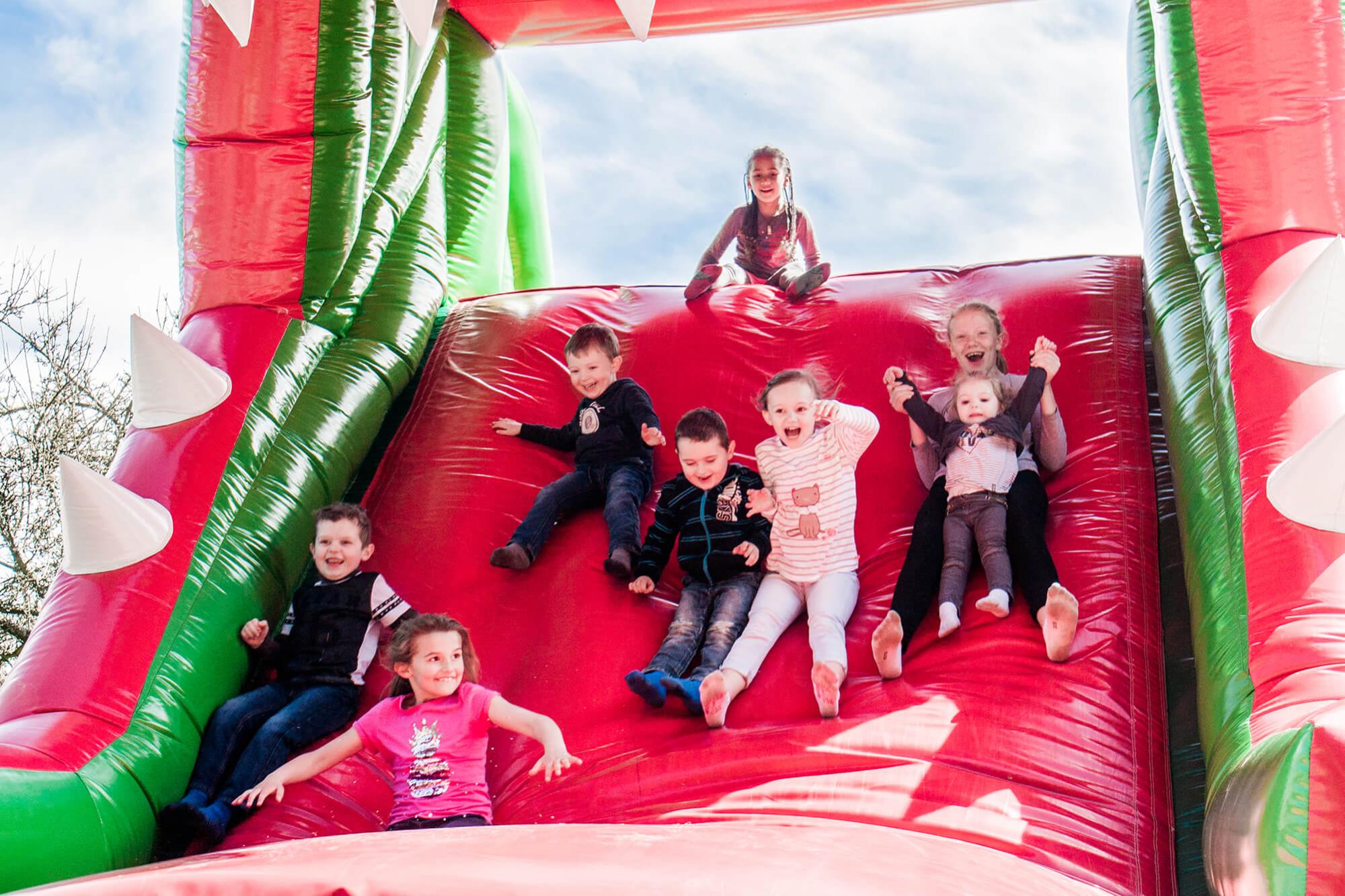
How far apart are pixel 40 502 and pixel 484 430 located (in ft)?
13.4

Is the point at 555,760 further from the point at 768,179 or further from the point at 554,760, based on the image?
the point at 768,179

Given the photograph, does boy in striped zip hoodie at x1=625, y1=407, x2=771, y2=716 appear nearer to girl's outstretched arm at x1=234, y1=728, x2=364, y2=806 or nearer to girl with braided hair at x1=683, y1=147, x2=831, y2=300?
girl's outstretched arm at x1=234, y1=728, x2=364, y2=806

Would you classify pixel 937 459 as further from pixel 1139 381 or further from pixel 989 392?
pixel 1139 381

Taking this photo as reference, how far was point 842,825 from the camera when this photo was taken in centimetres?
191

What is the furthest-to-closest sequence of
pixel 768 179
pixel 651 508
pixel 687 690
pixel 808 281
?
pixel 768 179
pixel 808 281
pixel 651 508
pixel 687 690

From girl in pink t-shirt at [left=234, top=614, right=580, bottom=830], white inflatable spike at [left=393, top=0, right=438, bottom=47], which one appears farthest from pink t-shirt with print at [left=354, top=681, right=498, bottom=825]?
white inflatable spike at [left=393, top=0, right=438, bottom=47]

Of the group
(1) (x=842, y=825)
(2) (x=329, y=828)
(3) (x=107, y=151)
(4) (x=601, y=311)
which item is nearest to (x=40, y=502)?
(3) (x=107, y=151)

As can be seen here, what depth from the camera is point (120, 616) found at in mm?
2627

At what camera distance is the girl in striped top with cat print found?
2588mm

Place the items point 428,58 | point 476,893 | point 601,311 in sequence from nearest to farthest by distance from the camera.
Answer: point 476,893, point 601,311, point 428,58

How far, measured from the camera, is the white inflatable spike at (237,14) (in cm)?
311

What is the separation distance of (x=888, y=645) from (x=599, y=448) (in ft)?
3.37

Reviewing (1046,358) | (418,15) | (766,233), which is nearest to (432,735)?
(1046,358)

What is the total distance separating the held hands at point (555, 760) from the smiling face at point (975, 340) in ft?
4.34
